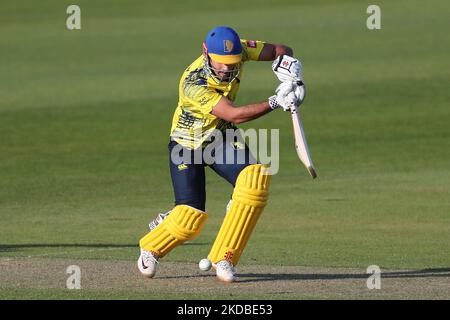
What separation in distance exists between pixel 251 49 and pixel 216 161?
39.7 inches

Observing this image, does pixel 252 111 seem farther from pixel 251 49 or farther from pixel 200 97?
pixel 251 49

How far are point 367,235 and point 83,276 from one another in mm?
4162

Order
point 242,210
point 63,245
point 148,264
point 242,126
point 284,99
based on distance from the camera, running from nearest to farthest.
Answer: point 284,99 < point 242,210 < point 148,264 < point 63,245 < point 242,126

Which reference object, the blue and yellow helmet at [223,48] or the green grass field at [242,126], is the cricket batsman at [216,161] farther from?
the green grass field at [242,126]

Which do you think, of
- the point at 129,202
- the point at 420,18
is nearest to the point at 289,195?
the point at 129,202

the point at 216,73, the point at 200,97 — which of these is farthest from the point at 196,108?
the point at 216,73

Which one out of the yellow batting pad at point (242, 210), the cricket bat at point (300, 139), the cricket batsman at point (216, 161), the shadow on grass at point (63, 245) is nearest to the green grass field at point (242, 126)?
Result: the shadow on grass at point (63, 245)

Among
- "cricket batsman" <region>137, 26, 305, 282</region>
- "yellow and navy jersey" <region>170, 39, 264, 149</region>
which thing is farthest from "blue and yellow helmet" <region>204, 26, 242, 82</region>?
"yellow and navy jersey" <region>170, 39, 264, 149</region>

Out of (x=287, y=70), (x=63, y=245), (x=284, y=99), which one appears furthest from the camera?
(x=63, y=245)

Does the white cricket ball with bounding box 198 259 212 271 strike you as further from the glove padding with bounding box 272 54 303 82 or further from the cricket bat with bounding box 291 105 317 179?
the glove padding with bounding box 272 54 303 82

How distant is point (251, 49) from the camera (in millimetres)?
10406

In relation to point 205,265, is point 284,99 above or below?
above

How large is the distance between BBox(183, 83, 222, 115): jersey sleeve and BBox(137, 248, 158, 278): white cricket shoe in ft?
3.93

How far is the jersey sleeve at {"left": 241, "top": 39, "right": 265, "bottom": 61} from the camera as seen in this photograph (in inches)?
406
